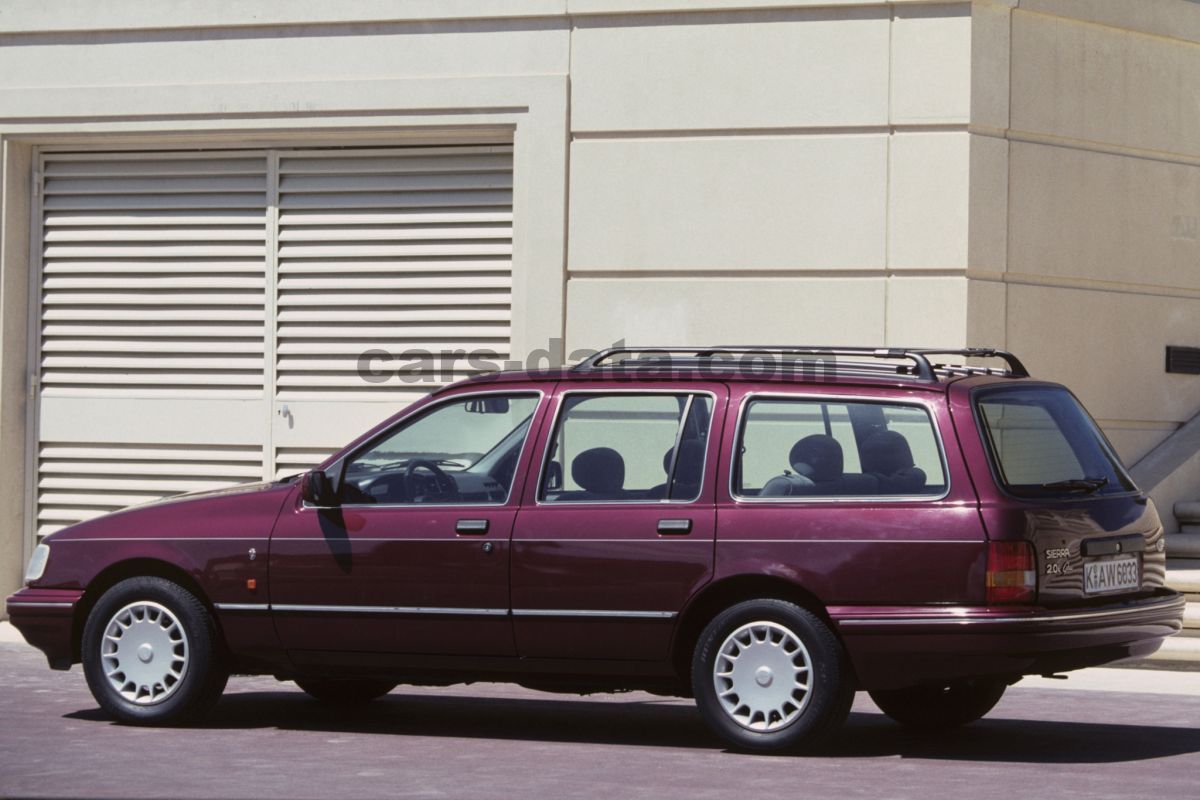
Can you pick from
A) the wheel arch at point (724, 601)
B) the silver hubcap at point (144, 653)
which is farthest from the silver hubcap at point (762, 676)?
the silver hubcap at point (144, 653)

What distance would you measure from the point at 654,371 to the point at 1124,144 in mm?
6368

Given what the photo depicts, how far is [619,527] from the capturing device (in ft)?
25.4

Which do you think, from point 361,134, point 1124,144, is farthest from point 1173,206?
point 361,134

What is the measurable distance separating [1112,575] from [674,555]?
5.80 feet

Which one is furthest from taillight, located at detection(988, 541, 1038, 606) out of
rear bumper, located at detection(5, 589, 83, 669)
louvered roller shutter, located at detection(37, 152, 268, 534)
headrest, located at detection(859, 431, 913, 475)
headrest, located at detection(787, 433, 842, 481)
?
louvered roller shutter, located at detection(37, 152, 268, 534)

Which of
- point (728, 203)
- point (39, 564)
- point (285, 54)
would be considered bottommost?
point (39, 564)

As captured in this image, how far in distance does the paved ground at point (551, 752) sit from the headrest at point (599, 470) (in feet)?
3.68

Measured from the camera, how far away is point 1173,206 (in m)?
13.4

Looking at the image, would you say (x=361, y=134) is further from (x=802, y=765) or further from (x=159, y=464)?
(x=802, y=765)

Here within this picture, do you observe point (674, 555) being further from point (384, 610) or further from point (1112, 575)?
point (1112, 575)

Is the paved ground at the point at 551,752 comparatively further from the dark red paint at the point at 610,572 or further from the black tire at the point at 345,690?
the dark red paint at the point at 610,572

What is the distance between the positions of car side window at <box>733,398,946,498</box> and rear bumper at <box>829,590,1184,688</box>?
1.66 ft

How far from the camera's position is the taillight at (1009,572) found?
714 centimetres

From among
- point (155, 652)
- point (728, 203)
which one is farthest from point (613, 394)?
point (728, 203)
